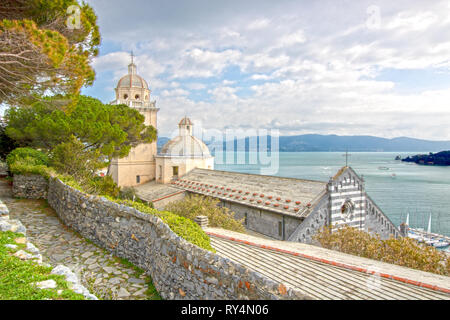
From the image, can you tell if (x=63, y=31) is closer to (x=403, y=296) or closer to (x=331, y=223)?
(x=403, y=296)

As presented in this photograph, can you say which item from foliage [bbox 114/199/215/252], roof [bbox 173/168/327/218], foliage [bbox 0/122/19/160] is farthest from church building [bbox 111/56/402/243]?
foliage [bbox 0/122/19/160]

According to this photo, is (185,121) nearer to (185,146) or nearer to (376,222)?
(185,146)

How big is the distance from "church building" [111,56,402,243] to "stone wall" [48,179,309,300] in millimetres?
9667

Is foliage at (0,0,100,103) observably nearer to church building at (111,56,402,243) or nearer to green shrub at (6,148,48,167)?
green shrub at (6,148,48,167)

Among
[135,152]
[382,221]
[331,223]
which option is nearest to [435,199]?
[382,221]

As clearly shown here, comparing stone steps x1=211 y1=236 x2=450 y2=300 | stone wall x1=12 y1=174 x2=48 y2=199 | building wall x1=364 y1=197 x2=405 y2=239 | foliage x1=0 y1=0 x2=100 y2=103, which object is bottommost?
building wall x1=364 y1=197 x2=405 y2=239

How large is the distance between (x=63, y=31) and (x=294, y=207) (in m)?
14.5

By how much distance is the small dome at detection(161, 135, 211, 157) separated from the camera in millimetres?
33156

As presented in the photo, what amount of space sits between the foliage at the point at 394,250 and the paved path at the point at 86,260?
380 inches

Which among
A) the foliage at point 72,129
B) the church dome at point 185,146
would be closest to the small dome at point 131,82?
the church dome at point 185,146

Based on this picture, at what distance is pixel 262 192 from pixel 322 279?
13.6 m

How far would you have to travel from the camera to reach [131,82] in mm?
36031

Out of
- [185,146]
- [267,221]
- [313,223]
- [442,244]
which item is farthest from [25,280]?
[442,244]

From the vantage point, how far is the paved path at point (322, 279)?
19.3ft
